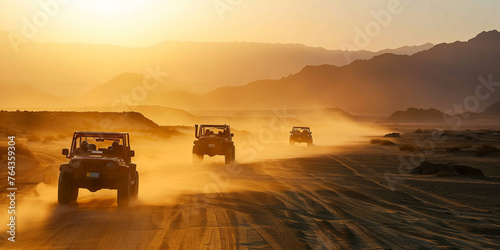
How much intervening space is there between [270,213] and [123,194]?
3.45 meters

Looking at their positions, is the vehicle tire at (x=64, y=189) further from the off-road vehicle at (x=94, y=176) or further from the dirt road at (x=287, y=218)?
the dirt road at (x=287, y=218)

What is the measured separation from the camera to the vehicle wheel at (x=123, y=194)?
14.5 metres

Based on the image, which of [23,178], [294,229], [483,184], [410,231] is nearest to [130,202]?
[294,229]

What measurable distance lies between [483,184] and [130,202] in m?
12.6

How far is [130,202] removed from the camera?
1573 centimetres

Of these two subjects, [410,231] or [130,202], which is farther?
[130,202]

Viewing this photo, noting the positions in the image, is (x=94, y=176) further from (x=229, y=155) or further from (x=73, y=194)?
(x=229, y=155)

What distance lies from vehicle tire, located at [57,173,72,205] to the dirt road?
292mm

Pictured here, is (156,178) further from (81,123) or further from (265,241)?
(81,123)

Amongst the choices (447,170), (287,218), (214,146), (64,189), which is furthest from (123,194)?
(214,146)

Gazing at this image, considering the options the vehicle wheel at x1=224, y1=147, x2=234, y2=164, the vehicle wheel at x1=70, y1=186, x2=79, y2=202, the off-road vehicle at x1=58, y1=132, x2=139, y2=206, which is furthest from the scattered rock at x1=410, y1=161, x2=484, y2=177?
the vehicle wheel at x1=70, y1=186, x2=79, y2=202

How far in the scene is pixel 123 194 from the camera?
47.8 feet

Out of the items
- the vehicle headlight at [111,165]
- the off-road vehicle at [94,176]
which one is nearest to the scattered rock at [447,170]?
the off-road vehicle at [94,176]

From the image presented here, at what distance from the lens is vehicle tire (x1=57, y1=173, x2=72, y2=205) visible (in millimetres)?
14484
